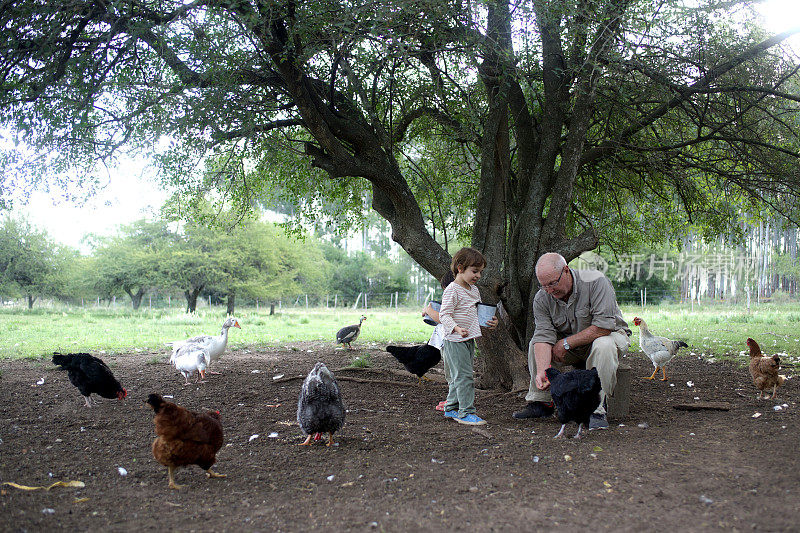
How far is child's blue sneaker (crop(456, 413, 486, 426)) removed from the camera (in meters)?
5.12

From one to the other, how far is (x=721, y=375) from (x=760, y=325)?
11.2 m

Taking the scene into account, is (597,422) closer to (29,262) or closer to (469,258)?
(469,258)

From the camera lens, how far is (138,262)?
1156 inches

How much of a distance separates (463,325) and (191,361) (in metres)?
4.07

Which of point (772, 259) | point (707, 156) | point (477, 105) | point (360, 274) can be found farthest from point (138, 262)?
point (772, 259)

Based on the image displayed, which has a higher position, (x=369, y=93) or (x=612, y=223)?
(x=369, y=93)

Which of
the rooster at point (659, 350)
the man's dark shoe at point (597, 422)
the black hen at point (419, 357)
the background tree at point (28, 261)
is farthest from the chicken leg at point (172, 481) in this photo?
the background tree at point (28, 261)

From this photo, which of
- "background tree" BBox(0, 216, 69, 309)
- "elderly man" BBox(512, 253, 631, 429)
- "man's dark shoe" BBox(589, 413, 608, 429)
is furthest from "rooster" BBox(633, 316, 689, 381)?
"background tree" BBox(0, 216, 69, 309)

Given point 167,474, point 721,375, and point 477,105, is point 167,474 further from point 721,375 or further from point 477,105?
point 721,375

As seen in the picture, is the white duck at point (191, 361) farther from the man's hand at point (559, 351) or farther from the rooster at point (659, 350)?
the rooster at point (659, 350)

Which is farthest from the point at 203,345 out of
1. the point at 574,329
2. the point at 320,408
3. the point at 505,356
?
the point at 574,329

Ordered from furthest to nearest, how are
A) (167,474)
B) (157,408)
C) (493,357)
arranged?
1. (493,357)
2. (167,474)
3. (157,408)

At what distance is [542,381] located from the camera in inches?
193

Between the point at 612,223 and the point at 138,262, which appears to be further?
the point at 138,262
